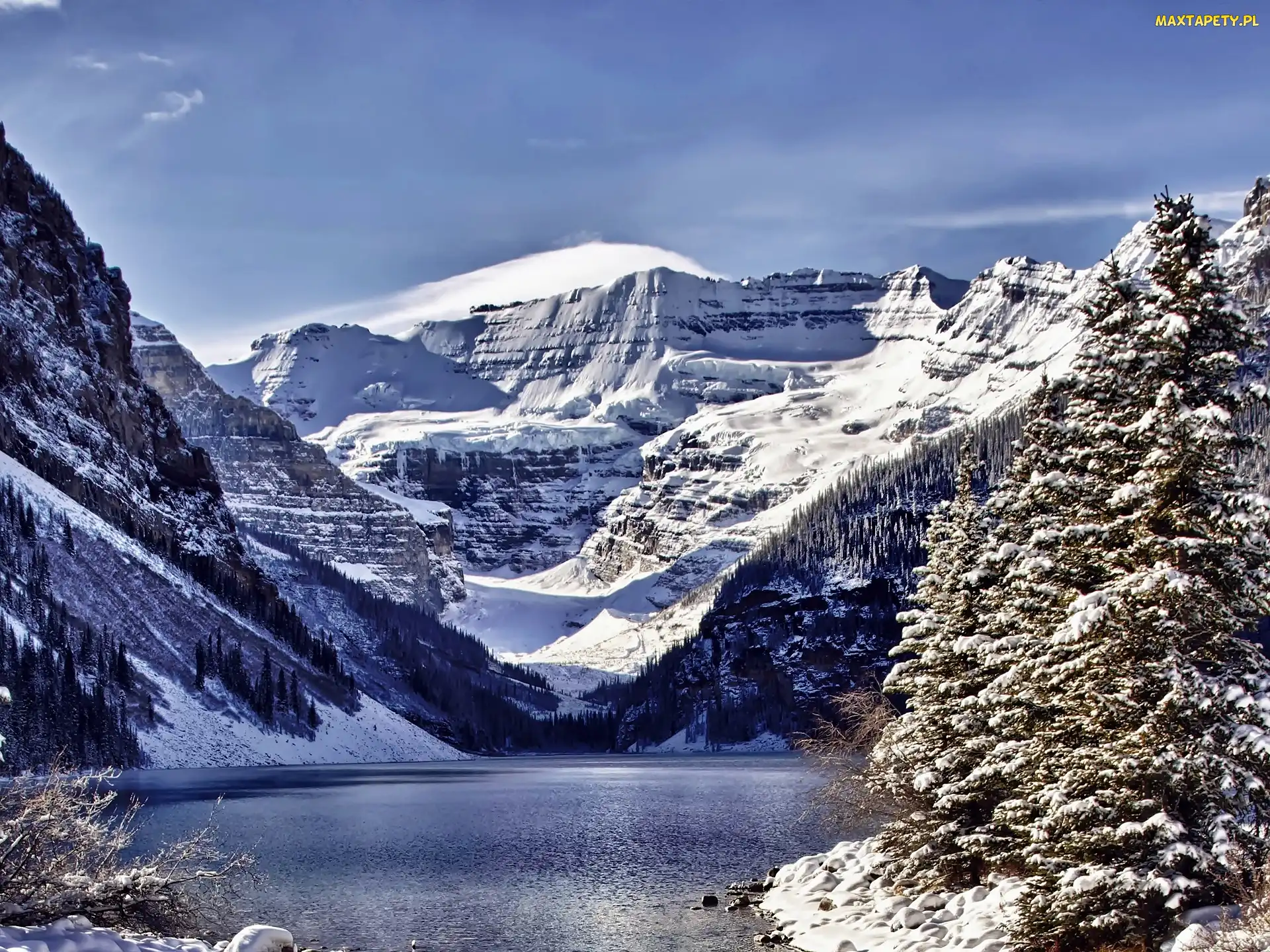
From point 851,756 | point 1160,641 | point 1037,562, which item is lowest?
point 851,756

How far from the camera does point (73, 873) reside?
31.8m

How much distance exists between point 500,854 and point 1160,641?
5856cm

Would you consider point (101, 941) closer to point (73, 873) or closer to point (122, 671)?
point (73, 873)

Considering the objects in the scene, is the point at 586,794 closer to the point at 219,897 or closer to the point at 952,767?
the point at 219,897

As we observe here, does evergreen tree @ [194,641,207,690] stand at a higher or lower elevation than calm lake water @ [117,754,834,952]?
higher

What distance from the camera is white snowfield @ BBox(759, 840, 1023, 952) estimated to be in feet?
123

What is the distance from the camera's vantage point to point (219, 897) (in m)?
56.3

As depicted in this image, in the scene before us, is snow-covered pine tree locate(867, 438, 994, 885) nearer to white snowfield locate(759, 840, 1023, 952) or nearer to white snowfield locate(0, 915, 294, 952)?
white snowfield locate(759, 840, 1023, 952)

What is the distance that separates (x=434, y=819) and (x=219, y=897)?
165ft

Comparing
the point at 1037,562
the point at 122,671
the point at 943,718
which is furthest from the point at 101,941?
the point at 122,671

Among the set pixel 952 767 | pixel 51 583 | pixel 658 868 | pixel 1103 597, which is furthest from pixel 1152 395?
pixel 51 583

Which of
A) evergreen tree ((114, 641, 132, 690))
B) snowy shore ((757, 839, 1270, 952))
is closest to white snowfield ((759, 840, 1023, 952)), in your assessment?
snowy shore ((757, 839, 1270, 952))

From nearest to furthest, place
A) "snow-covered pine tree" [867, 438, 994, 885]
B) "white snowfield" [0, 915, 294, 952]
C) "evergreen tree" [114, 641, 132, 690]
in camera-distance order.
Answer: "white snowfield" [0, 915, 294, 952] < "snow-covered pine tree" [867, 438, 994, 885] < "evergreen tree" [114, 641, 132, 690]

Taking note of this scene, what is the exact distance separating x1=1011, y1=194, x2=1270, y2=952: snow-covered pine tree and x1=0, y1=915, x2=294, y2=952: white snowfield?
57.9ft
